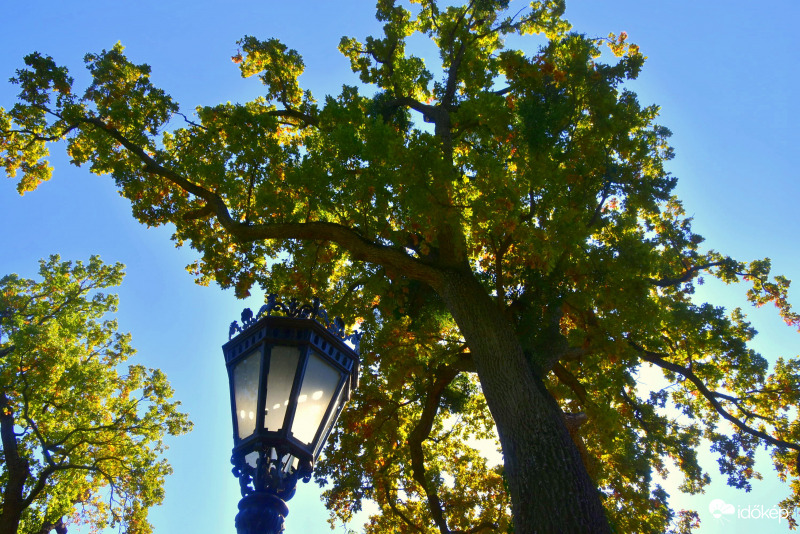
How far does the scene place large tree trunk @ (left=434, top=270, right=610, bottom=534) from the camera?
3.77 meters

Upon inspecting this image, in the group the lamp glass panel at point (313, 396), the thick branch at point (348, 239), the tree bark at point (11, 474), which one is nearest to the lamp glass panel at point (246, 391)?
the lamp glass panel at point (313, 396)

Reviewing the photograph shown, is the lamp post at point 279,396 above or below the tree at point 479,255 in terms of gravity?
below

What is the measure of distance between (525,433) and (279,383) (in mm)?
2485

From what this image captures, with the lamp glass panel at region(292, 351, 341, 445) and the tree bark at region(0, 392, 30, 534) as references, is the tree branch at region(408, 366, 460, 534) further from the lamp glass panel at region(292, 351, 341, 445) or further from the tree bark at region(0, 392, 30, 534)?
the tree bark at region(0, 392, 30, 534)

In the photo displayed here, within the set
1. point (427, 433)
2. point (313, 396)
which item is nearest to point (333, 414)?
point (313, 396)

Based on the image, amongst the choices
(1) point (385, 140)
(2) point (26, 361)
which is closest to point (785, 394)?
(1) point (385, 140)

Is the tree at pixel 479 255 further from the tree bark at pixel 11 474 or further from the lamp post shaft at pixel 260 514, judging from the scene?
the tree bark at pixel 11 474

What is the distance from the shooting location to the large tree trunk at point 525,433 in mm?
3770

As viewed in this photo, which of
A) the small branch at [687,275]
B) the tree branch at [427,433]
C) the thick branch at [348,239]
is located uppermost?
the small branch at [687,275]

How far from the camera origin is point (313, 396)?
2.88 m

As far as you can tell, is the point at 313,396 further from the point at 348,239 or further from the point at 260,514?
the point at 348,239

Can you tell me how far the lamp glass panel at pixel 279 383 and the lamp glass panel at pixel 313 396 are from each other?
0.07 meters

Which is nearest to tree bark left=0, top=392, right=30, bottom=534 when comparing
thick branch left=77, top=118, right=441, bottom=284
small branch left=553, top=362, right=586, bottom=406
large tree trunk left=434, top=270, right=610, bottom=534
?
thick branch left=77, top=118, right=441, bottom=284

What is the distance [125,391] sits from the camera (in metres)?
15.3
